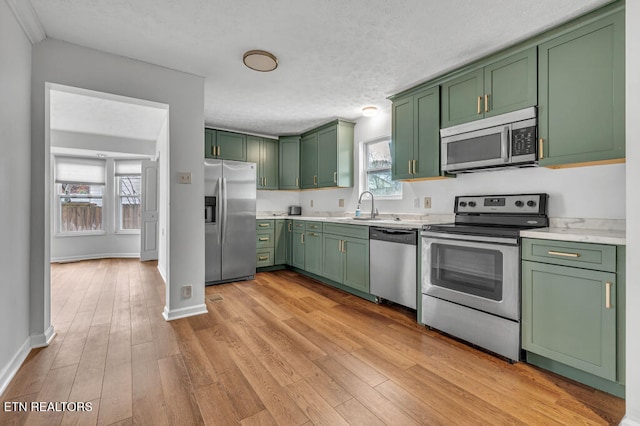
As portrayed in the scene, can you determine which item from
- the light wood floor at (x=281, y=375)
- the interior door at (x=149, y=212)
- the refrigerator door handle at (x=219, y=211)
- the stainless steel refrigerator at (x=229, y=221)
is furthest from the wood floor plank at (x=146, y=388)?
the interior door at (x=149, y=212)

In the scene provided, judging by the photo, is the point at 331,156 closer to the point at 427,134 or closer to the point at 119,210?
the point at 427,134

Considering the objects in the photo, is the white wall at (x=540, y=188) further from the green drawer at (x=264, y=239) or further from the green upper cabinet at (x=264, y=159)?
the green upper cabinet at (x=264, y=159)

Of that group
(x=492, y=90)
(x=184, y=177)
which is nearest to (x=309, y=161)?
(x=184, y=177)

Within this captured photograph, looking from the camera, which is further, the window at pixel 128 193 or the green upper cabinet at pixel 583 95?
the window at pixel 128 193

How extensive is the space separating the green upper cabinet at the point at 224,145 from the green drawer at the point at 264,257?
5.21ft

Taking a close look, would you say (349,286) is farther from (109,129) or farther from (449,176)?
(109,129)

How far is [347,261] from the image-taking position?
144 inches

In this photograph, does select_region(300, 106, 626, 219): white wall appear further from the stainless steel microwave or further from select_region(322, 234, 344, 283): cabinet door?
select_region(322, 234, 344, 283): cabinet door

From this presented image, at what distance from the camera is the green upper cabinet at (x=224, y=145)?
4.65 m

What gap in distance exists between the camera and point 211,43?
2346 mm

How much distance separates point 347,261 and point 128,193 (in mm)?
5261

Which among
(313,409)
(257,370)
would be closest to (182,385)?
(257,370)

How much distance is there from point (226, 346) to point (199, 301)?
845 millimetres

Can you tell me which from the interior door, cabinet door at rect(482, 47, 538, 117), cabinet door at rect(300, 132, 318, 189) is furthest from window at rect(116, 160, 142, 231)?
cabinet door at rect(482, 47, 538, 117)
